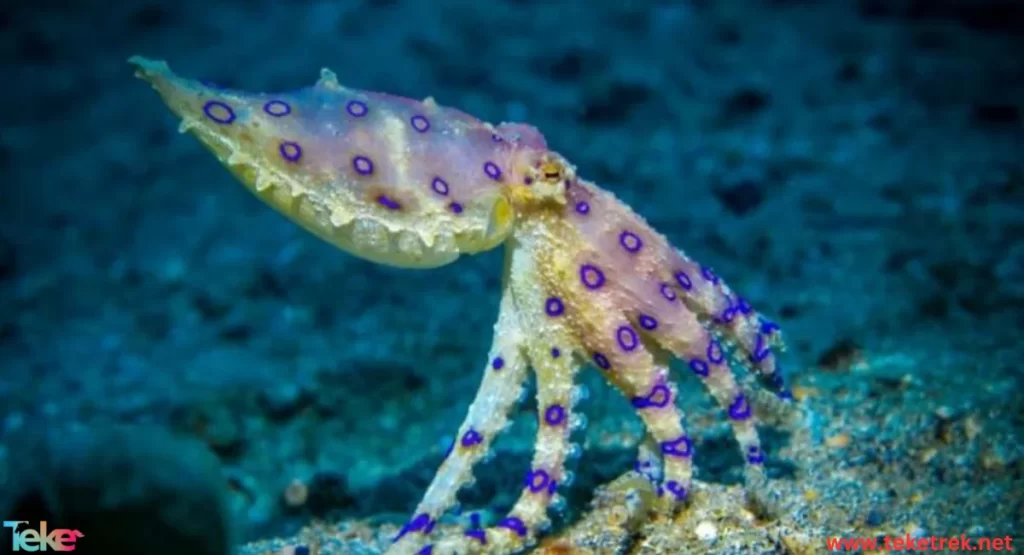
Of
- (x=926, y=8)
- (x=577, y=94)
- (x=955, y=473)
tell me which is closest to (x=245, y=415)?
(x=955, y=473)

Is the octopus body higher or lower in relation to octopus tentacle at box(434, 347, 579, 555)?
higher

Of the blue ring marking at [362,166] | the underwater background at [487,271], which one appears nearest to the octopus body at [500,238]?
the blue ring marking at [362,166]

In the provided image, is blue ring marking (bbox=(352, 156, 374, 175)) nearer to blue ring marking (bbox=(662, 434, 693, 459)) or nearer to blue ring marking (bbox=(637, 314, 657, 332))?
blue ring marking (bbox=(637, 314, 657, 332))

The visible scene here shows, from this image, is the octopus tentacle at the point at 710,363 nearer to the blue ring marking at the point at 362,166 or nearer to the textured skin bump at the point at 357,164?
the textured skin bump at the point at 357,164

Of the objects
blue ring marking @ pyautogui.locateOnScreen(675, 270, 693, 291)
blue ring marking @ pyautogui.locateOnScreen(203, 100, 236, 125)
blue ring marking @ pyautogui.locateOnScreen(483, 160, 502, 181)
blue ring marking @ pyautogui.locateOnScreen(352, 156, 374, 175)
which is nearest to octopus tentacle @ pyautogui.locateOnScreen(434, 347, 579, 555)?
blue ring marking @ pyautogui.locateOnScreen(675, 270, 693, 291)

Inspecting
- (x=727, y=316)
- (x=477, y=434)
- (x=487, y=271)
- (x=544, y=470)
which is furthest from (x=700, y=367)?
(x=487, y=271)
